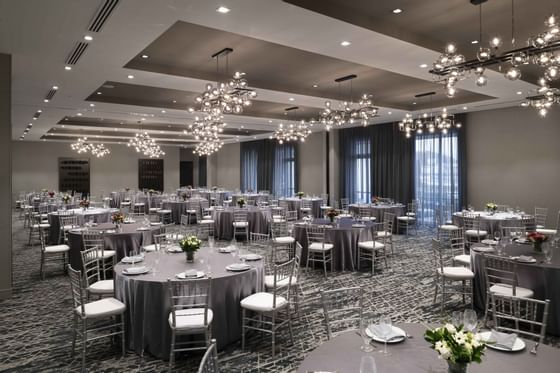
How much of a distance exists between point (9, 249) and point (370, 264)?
21.8ft

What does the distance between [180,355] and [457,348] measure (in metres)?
3.12

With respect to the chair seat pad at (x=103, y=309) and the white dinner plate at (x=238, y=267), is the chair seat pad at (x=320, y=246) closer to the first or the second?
the white dinner plate at (x=238, y=267)

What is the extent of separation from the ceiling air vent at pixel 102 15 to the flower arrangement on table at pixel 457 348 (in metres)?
4.71

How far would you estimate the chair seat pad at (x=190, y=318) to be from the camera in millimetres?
3697

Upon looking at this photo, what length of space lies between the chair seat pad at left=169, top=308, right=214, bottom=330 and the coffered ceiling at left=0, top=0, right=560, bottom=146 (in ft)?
11.5

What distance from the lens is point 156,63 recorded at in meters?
8.02

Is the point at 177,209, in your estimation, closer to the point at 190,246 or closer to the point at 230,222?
the point at 230,222

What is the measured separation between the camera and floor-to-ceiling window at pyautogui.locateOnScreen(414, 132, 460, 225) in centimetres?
1347

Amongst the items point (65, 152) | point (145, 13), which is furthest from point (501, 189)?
point (65, 152)

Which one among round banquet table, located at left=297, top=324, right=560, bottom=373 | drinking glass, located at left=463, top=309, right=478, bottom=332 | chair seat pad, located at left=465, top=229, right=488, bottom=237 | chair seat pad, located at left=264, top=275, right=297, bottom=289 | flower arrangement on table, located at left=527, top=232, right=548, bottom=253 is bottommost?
chair seat pad, located at left=264, top=275, right=297, bottom=289

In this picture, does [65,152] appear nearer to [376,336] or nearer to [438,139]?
[438,139]

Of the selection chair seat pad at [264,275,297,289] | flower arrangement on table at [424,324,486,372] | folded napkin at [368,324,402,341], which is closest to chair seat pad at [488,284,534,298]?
chair seat pad at [264,275,297,289]

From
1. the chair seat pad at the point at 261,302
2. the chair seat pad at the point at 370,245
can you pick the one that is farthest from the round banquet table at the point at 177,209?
the chair seat pad at the point at 261,302

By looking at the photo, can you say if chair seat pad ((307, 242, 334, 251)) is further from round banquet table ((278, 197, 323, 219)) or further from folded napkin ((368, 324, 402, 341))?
round banquet table ((278, 197, 323, 219))
